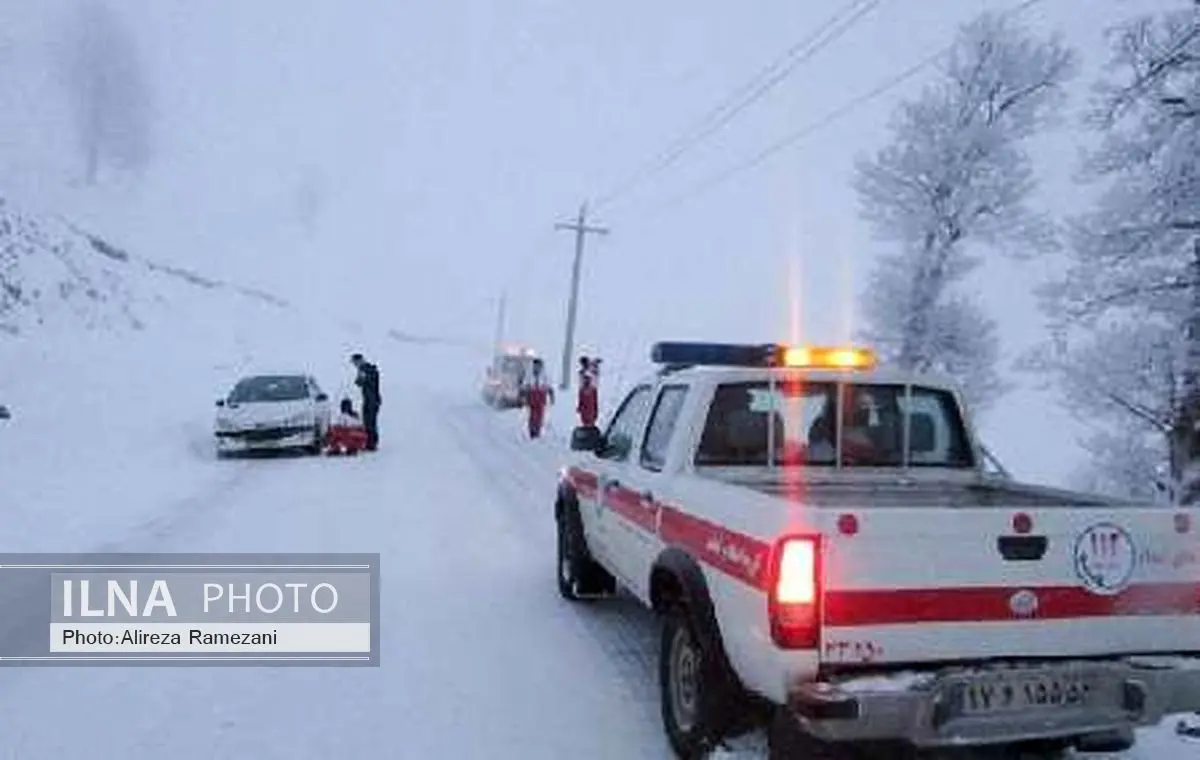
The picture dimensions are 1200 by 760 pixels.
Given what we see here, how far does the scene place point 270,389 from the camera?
68.6ft

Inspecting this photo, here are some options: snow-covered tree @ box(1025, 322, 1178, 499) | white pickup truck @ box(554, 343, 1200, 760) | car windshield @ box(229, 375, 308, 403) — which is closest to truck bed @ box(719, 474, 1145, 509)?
white pickup truck @ box(554, 343, 1200, 760)

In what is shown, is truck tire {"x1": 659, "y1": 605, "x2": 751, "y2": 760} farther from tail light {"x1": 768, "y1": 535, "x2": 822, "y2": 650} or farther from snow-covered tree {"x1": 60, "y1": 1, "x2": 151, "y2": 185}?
snow-covered tree {"x1": 60, "y1": 1, "x2": 151, "y2": 185}

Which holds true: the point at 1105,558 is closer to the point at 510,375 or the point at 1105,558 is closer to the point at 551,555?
the point at 551,555

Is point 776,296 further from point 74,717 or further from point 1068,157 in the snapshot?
point 74,717

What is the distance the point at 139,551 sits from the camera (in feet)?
32.0

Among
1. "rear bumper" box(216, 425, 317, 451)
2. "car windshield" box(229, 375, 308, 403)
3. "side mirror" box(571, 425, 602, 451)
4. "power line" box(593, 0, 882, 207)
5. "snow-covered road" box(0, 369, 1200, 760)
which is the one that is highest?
"power line" box(593, 0, 882, 207)

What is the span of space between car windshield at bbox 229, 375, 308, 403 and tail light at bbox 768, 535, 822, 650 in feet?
56.3

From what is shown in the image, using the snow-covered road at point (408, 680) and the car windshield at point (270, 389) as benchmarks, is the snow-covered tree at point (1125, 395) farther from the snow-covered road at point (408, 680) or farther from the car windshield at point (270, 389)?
the car windshield at point (270, 389)

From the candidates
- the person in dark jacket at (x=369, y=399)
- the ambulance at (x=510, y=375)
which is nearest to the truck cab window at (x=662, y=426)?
the person in dark jacket at (x=369, y=399)

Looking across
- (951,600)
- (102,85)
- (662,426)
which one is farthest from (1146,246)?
(102,85)

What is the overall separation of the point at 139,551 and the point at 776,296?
11686 centimetres

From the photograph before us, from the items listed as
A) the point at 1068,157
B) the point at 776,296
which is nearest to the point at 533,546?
the point at 1068,157

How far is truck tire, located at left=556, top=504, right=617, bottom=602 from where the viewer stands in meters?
8.79

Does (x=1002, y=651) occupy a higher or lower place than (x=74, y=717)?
higher
